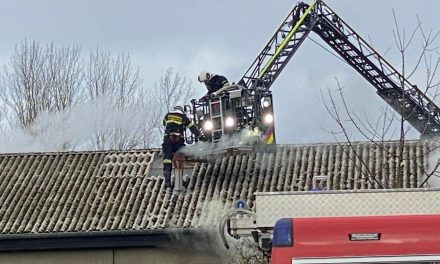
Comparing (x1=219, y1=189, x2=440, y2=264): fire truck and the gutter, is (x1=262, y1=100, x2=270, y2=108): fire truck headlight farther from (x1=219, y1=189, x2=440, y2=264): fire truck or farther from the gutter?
(x1=219, y1=189, x2=440, y2=264): fire truck

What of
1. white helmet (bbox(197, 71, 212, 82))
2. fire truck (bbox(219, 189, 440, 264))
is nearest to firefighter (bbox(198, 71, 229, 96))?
white helmet (bbox(197, 71, 212, 82))

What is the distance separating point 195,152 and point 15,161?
4.97 metres

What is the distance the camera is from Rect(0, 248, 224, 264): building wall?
1697 centimetres

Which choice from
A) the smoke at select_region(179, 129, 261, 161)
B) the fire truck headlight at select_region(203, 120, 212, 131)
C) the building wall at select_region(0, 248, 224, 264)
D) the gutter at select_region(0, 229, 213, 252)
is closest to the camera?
the gutter at select_region(0, 229, 213, 252)

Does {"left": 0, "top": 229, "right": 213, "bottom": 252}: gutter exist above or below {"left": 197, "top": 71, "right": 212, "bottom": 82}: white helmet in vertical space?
below

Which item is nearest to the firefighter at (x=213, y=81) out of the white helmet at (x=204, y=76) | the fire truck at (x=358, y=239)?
the white helmet at (x=204, y=76)

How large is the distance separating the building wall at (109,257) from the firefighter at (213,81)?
335 centimetres

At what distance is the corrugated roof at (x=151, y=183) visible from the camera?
56.3 feet

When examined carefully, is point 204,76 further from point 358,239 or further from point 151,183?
point 358,239

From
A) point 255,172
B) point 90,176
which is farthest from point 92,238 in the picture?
point 255,172

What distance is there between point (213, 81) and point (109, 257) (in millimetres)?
4085

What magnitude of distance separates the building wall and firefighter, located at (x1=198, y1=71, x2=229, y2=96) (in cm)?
335

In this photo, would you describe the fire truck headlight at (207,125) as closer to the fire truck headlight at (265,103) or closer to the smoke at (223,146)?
the smoke at (223,146)

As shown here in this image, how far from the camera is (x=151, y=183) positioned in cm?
1862
